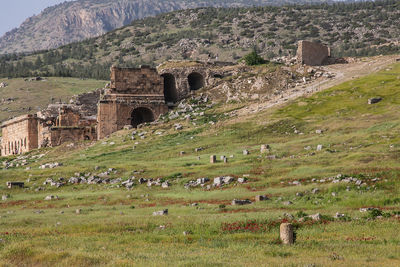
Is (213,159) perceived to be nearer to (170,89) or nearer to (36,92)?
(170,89)

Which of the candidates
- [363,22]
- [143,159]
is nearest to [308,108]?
[143,159]

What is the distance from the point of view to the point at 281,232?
1909 cm

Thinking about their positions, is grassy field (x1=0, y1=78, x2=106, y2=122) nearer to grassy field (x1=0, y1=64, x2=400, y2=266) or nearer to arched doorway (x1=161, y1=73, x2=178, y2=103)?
arched doorway (x1=161, y1=73, x2=178, y2=103)

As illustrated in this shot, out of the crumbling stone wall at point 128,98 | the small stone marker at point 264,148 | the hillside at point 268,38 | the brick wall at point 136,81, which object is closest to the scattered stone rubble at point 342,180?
the small stone marker at point 264,148

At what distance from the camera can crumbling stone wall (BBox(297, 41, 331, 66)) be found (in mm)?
68188

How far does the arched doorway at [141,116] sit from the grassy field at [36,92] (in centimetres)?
6280

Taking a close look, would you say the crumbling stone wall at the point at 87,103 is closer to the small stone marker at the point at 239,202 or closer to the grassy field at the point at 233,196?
the grassy field at the point at 233,196

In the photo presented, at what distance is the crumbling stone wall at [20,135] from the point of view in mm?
66188

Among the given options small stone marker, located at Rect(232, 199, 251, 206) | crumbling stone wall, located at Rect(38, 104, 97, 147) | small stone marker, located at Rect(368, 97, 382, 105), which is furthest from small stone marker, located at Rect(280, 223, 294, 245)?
crumbling stone wall, located at Rect(38, 104, 97, 147)

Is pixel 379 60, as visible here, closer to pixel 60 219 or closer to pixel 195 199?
pixel 195 199

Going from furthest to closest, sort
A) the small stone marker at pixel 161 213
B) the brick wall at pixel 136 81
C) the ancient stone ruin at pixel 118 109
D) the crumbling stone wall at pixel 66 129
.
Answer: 1. the brick wall at pixel 136 81
2. the crumbling stone wall at pixel 66 129
3. the ancient stone ruin at pixel 118 109
4. the small stone marker at pixel 161 213

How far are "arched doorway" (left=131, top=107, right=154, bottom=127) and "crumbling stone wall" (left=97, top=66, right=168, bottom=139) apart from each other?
2.84 feet

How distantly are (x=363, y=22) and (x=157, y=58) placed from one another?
6832 cm

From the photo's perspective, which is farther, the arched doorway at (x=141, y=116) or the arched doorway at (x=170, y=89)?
the arched doorway at (x=170, y=89)
